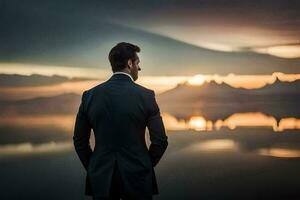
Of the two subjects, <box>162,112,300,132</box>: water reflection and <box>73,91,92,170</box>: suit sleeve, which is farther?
<box>162,112,300,132</box>: water reflection

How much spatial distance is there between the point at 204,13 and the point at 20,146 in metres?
1.16

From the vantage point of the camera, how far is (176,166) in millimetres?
2799

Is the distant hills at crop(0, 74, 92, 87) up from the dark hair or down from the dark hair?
up

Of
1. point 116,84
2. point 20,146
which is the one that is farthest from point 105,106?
point 20,146

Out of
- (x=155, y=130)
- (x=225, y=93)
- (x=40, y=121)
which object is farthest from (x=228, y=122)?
(x=155, y=130)

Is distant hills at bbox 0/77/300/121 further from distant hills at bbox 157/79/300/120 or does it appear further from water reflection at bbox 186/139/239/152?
water reflection at bbox 186/139/239/152

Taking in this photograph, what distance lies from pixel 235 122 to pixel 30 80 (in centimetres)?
106

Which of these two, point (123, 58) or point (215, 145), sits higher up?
point (123, 58)

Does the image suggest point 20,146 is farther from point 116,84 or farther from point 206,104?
point 116,84

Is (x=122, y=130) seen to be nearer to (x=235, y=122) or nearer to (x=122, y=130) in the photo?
(x=122, y=130)

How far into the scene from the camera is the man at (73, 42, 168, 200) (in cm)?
174

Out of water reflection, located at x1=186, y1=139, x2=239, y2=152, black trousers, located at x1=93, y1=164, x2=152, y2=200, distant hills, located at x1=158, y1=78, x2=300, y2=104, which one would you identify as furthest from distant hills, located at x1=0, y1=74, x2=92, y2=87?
black trousers, located at x1=93, y1=164, x2=152, y2=200

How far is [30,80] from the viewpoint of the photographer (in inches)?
111

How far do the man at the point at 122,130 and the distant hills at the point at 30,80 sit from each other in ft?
3.37
